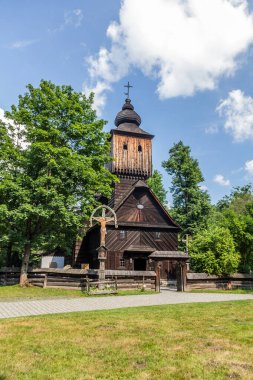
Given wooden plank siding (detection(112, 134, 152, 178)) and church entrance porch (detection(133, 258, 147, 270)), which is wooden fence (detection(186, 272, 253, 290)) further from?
wooden plank siding (detection(112, 134, 152, 178))

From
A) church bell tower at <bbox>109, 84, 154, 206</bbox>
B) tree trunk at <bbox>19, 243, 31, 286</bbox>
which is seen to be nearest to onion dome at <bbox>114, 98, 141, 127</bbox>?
church bell tower at <bbox>109, 84, 154, 206</bbox>

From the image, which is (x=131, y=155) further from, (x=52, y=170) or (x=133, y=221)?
(x=52, y=170)

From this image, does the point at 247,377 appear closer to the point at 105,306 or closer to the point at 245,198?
the point at 105,306

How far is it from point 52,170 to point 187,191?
907 inches

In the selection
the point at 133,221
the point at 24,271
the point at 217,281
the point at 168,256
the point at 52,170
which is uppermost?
the point at 52,170

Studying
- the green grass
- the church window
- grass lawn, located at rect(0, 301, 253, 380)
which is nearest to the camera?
grass lawn, located at rect(0, 301, 253, 380)

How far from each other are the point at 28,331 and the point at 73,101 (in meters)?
19.3

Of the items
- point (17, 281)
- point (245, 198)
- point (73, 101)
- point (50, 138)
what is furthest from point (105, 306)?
point (245, 198)

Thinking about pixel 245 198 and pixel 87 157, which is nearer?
pixel 87 157

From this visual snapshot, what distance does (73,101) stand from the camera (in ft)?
80.2

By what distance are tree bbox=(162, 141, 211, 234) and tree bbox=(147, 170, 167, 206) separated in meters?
6.14

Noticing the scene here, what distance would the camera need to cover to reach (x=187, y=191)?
41.6m

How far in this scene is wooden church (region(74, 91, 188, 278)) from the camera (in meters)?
30.5

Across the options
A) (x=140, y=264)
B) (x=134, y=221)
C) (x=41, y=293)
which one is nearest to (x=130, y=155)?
(x=134, y=221)
